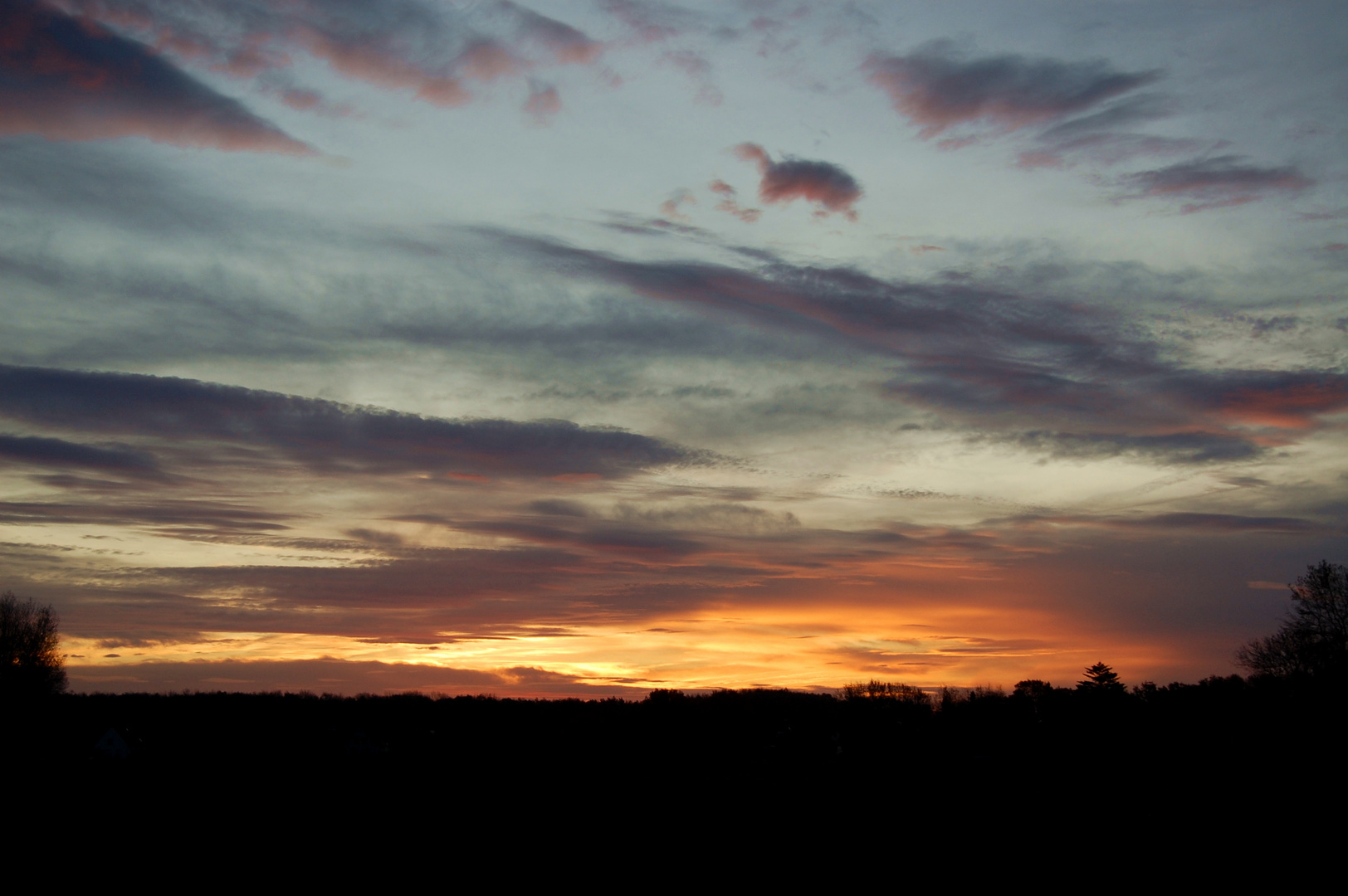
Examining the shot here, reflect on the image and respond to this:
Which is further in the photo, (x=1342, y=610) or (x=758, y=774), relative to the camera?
(x=758, y=774)

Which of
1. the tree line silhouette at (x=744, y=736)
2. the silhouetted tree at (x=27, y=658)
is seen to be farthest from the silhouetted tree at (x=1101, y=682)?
the silhouetted tree at (x=27, y=658)

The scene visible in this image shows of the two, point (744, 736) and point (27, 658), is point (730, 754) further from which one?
point (27, 658)

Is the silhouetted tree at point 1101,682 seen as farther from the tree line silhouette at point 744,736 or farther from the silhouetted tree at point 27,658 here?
the silhouetted tree at point 27,658

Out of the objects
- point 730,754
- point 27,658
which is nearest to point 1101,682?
point 730,754

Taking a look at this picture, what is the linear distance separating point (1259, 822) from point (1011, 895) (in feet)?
66.7

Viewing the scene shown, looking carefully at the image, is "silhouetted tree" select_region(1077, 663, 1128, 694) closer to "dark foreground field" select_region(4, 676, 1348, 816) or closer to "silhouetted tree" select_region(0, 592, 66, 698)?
"dark foreground field" select_region(4, 676, 1348, 816)

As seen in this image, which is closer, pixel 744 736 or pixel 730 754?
pixel 730 754

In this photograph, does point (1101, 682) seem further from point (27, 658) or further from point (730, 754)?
point (27, 658)

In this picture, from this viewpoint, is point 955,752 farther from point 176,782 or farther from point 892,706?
point 176,782

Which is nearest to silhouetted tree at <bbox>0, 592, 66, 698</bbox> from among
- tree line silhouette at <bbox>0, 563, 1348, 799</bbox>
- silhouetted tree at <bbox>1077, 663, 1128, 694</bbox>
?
tree line silhouette at <bbox>0, 563, 1348, 799</bbox>

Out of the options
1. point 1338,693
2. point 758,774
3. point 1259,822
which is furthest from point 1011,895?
point 758,774

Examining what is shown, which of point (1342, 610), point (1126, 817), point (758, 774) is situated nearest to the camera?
point (1126, 817)

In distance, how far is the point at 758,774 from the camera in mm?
103500

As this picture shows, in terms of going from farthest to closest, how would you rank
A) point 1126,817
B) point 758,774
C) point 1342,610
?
point 758,774 < point 1342,610 < point 1126,817
